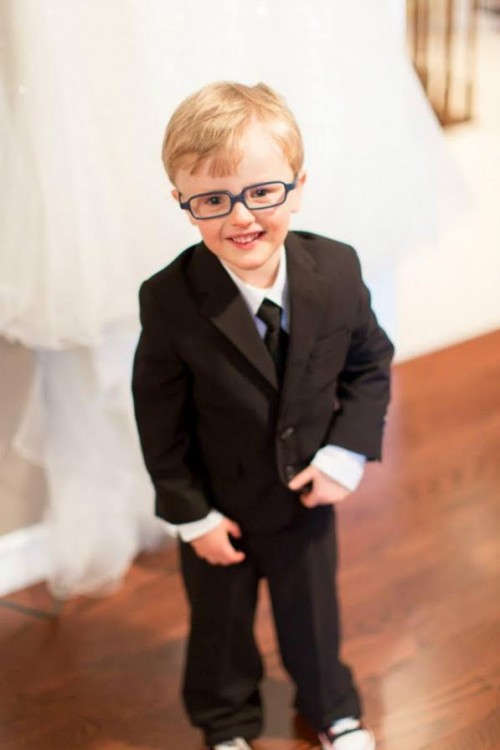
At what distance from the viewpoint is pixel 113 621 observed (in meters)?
1.66

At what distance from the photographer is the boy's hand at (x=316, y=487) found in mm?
1155

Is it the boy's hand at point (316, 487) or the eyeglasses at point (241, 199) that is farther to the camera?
the boy's hand at point (316, 487)

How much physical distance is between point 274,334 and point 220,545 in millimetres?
293

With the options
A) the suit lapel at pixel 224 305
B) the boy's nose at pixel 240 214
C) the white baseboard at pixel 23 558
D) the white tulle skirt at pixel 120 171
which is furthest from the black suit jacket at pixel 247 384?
the white baseboard at pixel 23 558

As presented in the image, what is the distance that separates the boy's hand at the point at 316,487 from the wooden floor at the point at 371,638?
464 millimetres

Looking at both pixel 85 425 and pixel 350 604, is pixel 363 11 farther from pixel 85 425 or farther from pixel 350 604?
pixel 350 604

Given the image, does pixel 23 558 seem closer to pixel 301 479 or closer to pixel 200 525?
pixel 200 525

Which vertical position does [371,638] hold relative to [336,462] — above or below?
below

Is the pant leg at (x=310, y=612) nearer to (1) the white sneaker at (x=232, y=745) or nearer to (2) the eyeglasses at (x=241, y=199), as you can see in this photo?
(1) the white sneaker at (x=232, y=745)

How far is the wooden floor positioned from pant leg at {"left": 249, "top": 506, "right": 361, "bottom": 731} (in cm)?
9

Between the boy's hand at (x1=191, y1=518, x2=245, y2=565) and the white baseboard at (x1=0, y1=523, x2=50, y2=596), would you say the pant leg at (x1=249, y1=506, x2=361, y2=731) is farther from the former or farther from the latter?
the white baseboard at (x1=0, y1=523, x2=50, y2=596)

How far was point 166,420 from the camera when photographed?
1122mm

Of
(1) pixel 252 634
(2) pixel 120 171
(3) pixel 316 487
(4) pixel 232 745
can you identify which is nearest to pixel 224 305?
(3) pixel 316 487

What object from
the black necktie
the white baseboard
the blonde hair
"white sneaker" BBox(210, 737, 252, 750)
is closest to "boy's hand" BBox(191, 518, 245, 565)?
the black necktie
